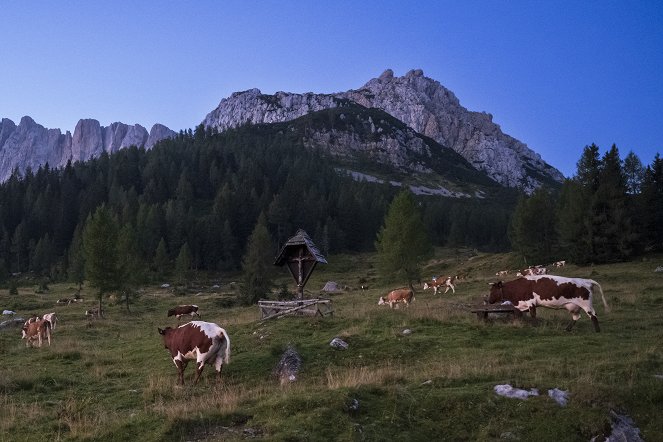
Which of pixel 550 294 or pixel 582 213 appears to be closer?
pixel 550 294

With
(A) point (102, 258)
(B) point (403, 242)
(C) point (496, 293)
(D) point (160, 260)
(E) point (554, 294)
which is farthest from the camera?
(D) point (160, 260)

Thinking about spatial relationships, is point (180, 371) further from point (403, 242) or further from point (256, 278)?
point (403, 242)

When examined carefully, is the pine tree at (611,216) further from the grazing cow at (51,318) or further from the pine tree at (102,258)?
the grazing cow at (51,318)

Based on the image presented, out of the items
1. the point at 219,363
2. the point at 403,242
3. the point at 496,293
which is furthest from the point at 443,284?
the point at 219,363

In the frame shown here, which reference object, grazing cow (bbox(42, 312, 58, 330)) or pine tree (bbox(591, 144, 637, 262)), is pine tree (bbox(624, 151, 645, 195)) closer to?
pine tree (bbox(591, 144, 637, 262))

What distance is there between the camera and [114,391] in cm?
1391

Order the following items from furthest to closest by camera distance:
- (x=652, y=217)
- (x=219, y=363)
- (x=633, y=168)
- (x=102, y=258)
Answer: (x=633, y=168)
(x=652, y=217)
(x=102, y=258)
(x=219, y=363)

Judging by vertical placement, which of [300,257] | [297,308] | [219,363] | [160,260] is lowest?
[219,363]

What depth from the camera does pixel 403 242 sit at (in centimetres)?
4784

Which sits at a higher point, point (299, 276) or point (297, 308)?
point (299, 276)

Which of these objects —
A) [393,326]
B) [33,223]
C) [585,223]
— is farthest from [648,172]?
[33,223]

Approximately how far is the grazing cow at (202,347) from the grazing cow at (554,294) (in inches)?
480

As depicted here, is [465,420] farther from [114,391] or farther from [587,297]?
[587,297]

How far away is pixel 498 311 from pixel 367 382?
10723 millimetres
